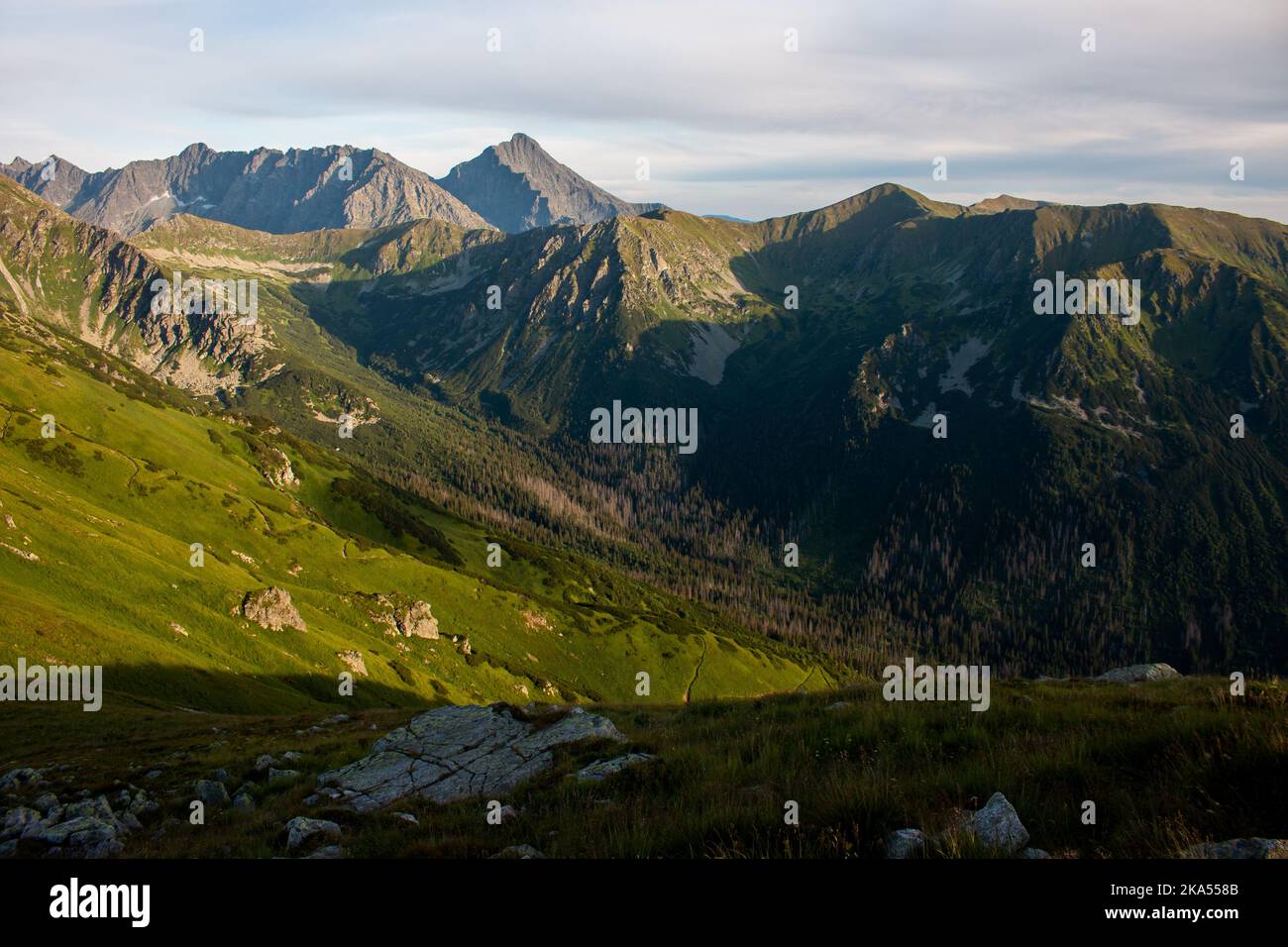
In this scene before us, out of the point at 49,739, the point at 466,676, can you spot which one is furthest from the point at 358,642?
the point at 49,739

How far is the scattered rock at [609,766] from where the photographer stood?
14.8 m

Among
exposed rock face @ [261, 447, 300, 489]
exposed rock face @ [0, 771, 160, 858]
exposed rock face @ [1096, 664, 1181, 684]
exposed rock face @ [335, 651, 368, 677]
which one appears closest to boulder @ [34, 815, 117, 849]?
exposed rock face @ [0, 771, 160, 858]

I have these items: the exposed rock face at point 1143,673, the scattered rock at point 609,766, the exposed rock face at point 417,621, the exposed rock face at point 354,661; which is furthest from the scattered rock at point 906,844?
the exposed rock face at point 417,621

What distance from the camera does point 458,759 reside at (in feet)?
68.0

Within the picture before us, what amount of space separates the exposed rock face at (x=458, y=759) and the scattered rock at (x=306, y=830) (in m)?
2.64

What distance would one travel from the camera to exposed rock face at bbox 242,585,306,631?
85938 millimetres

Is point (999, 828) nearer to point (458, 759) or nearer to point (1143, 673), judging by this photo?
point (458, 759)

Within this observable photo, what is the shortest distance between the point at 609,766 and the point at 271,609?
8799cm

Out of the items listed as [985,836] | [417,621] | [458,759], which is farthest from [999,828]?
[417,621]

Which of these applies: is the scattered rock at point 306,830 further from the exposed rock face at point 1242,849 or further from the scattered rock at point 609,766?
the exposed rock face at point 1242,849

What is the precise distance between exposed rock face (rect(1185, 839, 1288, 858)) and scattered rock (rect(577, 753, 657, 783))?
9969mm

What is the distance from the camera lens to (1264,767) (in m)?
8.95
